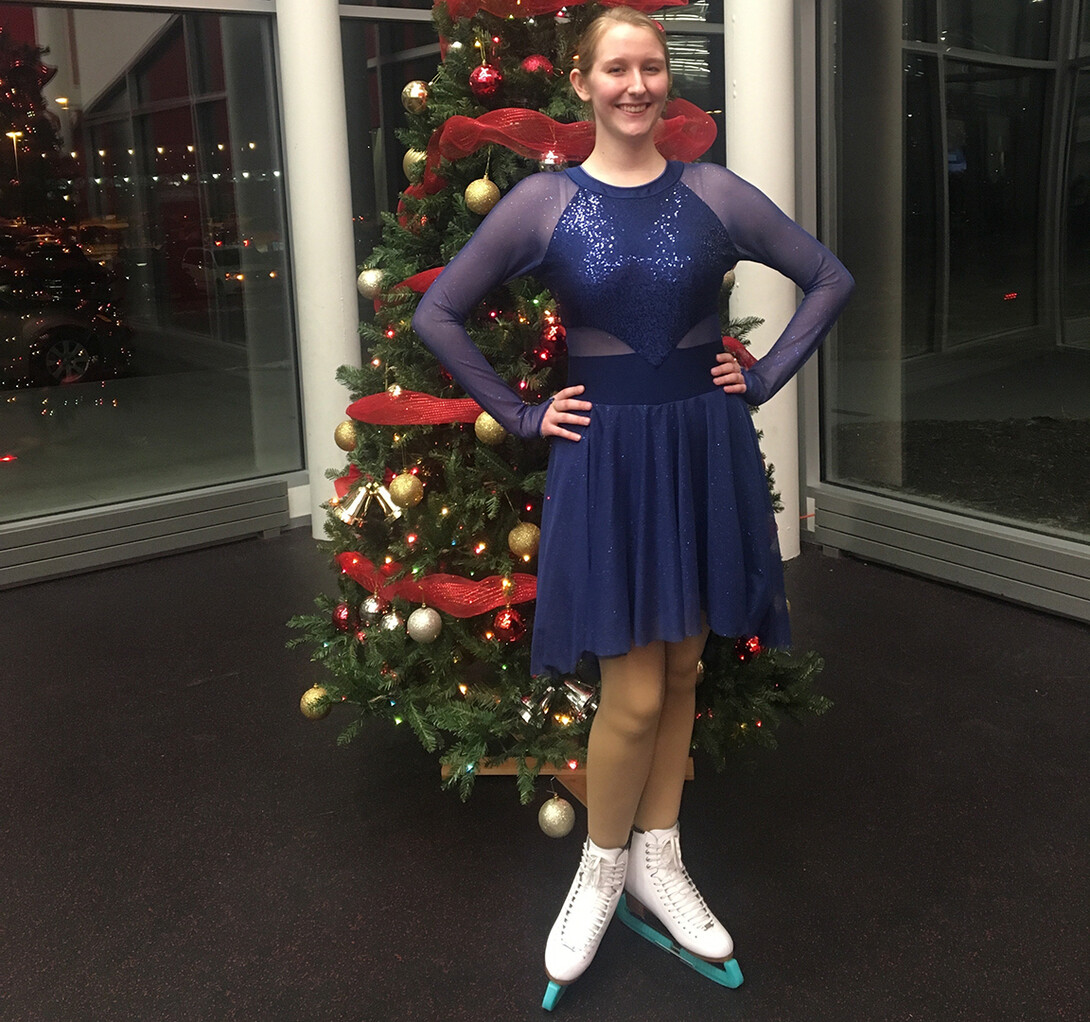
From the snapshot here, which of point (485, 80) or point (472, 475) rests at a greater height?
point (485, 80)

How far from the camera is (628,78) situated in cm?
194

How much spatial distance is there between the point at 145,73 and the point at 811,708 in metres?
3.86

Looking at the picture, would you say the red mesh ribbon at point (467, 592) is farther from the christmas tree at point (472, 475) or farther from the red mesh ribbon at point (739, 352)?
the red mesh ribbon at point (739, 352)

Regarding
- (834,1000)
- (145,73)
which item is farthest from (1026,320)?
(145,73)

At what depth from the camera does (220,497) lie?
5.26 m

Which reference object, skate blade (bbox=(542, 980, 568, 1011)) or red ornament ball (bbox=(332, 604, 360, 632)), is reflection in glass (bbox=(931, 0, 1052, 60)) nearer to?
red ornament ball (bbox=(332, 604, 360, 632))

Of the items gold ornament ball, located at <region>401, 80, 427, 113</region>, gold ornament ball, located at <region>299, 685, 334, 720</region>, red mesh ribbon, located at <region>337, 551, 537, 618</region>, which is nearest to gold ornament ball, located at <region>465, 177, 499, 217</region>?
gold ornament ball, located at <region>401, 80, 427, 113</region>

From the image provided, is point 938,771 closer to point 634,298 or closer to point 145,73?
point 634,298

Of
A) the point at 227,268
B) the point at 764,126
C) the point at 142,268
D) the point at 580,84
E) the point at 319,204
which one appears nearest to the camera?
the point at 580,84

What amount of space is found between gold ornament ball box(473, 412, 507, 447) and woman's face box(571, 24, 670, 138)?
31.2 inches

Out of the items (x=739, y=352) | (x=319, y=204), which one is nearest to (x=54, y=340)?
(x=319, y=204)

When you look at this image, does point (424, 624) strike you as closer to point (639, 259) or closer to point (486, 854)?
point (486, 854)

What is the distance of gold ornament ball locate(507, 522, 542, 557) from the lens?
106 inches

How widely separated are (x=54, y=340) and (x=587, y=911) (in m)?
3.72
